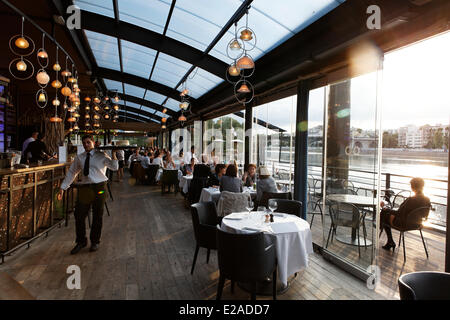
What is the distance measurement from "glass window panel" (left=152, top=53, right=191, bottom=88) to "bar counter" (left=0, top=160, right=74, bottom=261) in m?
4.55

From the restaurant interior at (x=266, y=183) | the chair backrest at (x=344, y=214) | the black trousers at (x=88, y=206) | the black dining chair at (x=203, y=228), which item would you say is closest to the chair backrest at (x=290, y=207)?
the restaurant interior at (x=266, y=183)

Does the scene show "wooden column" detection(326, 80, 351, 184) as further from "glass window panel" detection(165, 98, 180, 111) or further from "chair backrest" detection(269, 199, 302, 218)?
"glass window panel" detection(165, 98, 180, 111)

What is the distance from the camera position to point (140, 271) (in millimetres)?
3607

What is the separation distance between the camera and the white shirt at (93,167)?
4316mm

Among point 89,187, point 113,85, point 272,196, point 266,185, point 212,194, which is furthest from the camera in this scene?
point 113,85

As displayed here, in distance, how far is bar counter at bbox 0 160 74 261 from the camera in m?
3.76

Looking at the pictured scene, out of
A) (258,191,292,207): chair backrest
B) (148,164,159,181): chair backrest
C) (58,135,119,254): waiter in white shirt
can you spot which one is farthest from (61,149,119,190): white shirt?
(148,164,159,181): chair backrest

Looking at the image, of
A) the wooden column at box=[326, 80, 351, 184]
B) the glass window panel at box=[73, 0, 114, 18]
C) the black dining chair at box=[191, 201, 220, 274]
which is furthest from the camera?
the glass window panel at box=[73, 0, 114, 18]

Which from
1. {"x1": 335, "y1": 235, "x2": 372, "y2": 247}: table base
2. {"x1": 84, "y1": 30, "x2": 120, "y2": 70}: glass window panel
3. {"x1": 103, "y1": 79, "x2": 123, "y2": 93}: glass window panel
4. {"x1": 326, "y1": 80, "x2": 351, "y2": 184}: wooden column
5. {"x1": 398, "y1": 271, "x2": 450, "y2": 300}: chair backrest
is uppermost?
{"x1": 103, "y1": 79, "x2": 123, "y2": 93}: glass window panel

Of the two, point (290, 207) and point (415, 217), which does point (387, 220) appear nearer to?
point (415, 217)

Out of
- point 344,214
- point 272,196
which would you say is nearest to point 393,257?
point 344,214

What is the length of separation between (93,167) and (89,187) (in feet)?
1.06

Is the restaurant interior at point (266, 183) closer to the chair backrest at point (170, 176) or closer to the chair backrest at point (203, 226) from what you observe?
the chair backrest at point (203, 226)

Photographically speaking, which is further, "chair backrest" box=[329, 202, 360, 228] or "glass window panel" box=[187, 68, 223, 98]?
"glass window panel" box=[187, 68, 223, 98]
